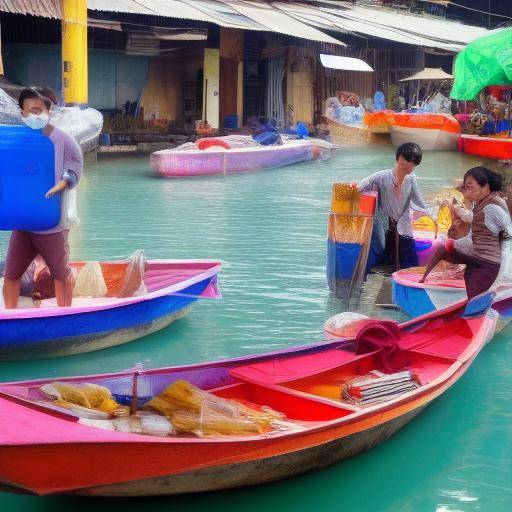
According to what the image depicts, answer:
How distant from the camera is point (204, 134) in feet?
73.3

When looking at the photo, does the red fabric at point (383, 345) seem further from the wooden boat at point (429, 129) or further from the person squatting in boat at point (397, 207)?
the wooden boat at point (429, 129)

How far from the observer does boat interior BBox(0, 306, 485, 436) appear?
14.9ft

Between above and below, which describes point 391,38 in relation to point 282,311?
above

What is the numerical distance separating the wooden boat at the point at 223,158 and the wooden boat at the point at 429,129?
235 inches

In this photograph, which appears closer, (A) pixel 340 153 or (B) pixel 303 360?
(B) pixel 303 360

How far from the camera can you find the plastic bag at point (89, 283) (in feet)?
23.2

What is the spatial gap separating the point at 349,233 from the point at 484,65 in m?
7.34

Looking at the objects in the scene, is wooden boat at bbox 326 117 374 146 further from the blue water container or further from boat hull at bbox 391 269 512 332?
the blue water container

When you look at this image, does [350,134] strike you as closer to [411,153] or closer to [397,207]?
[397,207]

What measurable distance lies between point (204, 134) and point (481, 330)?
→ 17.0 metres

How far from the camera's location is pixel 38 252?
19.6 feet

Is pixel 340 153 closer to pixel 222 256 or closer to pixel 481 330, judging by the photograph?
pixel 222 256

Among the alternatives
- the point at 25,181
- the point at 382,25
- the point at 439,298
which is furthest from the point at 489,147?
the point at 25,181

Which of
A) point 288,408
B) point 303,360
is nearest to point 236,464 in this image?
point 288,408
